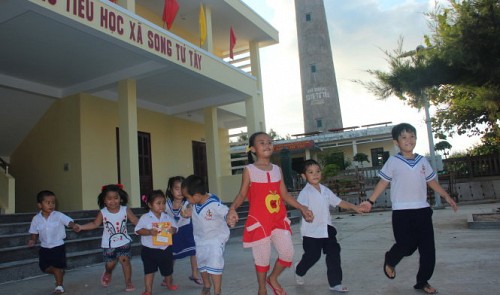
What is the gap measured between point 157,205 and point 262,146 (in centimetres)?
141

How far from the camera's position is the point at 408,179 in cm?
387

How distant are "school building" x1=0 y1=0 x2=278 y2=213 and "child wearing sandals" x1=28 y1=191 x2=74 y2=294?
337 centimetres

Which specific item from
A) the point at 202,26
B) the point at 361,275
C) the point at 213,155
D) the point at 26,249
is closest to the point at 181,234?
the point at 361,275

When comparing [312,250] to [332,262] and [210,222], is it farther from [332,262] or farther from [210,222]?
[210,222]

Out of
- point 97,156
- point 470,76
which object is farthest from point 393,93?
point 97,156

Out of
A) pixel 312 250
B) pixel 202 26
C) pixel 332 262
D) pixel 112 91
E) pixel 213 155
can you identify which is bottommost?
pixel 332 262

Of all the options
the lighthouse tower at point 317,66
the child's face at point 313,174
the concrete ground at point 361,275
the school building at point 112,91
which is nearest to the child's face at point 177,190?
the concrete ground at point 361,275

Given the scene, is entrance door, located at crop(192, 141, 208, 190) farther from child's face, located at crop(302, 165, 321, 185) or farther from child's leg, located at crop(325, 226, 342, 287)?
child's leg, located at crop(325, 226, 342, 287)

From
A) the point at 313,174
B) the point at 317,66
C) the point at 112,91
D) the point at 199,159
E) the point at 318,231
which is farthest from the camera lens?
the point at 317,66

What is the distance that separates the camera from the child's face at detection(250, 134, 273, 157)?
12.6ft

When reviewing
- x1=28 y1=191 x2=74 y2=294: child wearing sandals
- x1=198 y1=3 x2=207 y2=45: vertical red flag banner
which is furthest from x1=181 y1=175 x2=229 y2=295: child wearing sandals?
x1=198 y1=3 x2=207 y2=45: vertical red flag banner

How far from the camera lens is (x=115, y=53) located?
898 centimetres

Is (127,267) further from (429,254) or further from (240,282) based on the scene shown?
(429,254)

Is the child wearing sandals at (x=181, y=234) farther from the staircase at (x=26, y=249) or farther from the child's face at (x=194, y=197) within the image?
the staircase at (x=26, y=249)
